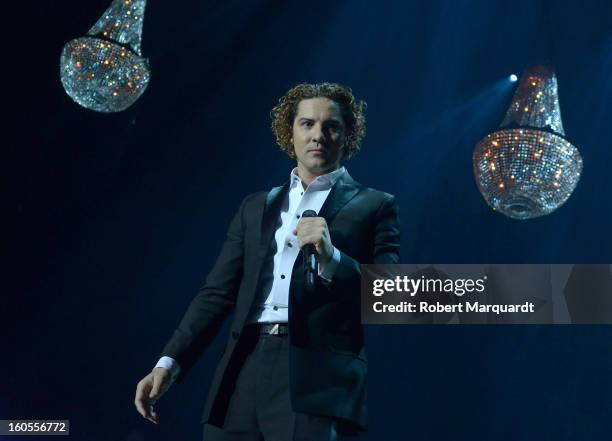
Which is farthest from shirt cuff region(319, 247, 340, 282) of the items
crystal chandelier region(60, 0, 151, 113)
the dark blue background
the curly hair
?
crystal chandelier region(60, 0, 151, 113)

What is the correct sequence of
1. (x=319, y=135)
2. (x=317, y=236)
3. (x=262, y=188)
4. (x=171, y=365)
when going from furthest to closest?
(x=262, y=188), (x=319, y=135), (x=171, y=365), (x=317, y=236)

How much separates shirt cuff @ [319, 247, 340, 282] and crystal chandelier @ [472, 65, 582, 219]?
1.79 metres

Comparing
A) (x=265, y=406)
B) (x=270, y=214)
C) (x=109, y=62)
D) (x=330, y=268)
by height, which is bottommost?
(x=265, y=406)

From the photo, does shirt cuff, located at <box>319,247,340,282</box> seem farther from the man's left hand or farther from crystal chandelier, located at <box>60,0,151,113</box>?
crystal chandelier, located at <box>60,0,151,113</box>

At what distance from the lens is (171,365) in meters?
1.84

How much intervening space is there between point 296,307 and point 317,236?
0.17 meters

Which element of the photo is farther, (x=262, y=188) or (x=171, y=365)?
(x=262, y=188)

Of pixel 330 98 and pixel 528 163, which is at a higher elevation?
pixel 528 163

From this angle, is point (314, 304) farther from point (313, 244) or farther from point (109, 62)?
point (109, 62)

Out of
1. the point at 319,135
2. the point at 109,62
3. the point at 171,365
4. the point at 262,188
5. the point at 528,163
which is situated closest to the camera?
the point at 171,365

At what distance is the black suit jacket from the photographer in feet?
5.50

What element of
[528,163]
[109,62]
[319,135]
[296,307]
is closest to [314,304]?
[296,307]

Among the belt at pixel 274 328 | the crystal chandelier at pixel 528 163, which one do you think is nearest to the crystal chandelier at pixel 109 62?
the crystal chandelier at pixel 528 163

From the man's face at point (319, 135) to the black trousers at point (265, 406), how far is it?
1.46 feet
